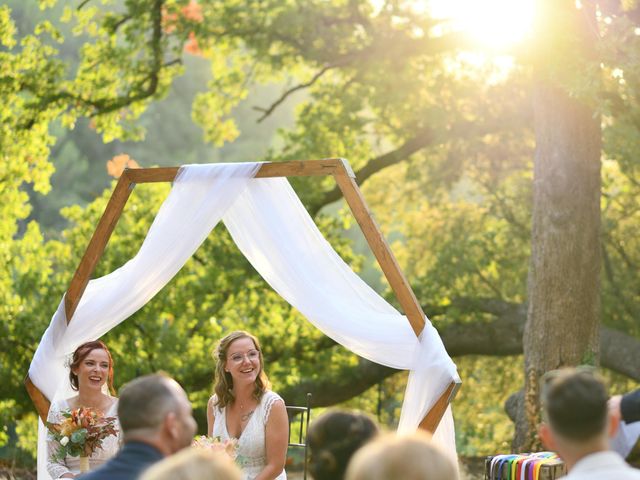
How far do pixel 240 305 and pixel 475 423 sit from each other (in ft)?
15.6

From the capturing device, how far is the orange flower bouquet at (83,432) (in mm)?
5250

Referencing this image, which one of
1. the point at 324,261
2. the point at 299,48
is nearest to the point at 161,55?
the point at 299,48

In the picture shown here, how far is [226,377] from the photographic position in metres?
5.59

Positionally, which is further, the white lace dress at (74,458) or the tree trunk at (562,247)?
the tree trunk at (562,247)

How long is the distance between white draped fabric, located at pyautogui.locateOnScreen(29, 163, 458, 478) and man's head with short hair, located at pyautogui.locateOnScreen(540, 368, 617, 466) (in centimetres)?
306

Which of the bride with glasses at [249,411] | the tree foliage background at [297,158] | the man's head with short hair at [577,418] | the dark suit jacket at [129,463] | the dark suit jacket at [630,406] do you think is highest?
the tree foliage background at [297,158]

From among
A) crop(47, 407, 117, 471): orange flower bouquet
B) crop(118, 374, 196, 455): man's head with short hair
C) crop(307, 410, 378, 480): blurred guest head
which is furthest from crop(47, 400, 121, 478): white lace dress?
crop(307, 410, 378, 480): blurred guest head

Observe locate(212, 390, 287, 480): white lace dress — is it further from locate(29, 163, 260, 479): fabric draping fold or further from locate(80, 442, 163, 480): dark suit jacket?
locate(80, 442, 163, 480): dark suit jacket

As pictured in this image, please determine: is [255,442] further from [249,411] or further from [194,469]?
[194,469]

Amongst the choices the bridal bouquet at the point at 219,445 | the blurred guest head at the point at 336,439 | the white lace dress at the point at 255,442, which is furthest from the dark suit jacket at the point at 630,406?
the white lace dress at the point at 255,442

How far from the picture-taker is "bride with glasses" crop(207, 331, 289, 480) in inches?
213

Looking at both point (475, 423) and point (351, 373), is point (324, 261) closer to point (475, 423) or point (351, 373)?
point (351, 373)

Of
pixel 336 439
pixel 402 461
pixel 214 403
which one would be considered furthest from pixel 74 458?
pixel 402 461

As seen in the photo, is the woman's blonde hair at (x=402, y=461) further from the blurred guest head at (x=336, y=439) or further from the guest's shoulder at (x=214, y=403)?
the guest's shoulder at (x=214, y=403)
